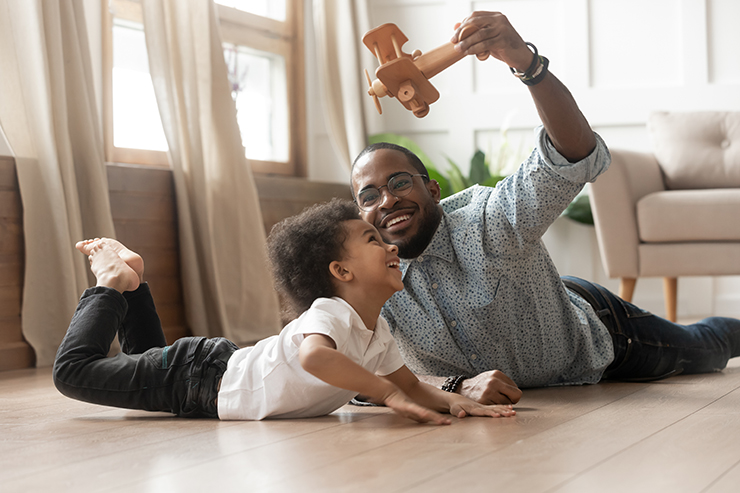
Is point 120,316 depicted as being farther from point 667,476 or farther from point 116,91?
point 116,91

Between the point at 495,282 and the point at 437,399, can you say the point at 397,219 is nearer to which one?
the point at 495,282

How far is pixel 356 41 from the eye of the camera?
13.5ft

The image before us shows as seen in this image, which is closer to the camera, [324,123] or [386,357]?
[386,357]

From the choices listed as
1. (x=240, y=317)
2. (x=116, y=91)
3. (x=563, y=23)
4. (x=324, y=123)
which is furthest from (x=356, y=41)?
(x=240, y=317)

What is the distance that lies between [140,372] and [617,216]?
2141 millimetres

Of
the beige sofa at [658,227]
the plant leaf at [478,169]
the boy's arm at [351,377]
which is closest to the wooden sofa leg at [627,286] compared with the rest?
the beige sofa at [658,227]

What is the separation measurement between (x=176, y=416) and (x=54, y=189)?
3.98ft

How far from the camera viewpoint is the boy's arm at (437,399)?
1.34m

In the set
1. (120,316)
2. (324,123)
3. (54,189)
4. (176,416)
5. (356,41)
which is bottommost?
(176,416)

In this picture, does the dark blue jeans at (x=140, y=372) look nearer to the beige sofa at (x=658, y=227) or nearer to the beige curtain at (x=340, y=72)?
the beige sofa at (x=658, y=227)

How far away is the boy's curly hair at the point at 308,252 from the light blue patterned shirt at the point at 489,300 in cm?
26

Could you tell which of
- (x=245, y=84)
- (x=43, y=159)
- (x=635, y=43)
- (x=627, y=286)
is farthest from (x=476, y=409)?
(x=635, y=43)

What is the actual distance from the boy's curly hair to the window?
1.88 metres

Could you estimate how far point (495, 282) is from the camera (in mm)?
1562
